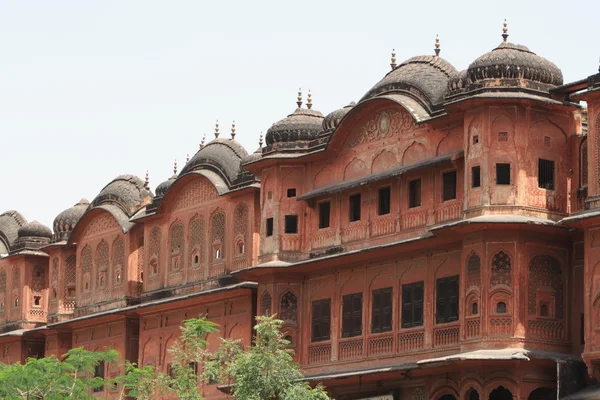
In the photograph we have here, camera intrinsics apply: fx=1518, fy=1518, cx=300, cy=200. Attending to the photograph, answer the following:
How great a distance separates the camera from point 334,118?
36344mm

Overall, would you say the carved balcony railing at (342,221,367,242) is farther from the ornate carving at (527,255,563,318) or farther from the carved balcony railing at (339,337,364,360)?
the ornate carving at (527,255,563,318)

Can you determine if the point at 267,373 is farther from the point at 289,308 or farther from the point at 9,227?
the point at 9,227

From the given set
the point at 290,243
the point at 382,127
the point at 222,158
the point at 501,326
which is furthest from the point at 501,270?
the point at 222,158

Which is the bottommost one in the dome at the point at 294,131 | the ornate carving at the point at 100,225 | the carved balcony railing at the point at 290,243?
the carved balcony railing at the point at 290,243

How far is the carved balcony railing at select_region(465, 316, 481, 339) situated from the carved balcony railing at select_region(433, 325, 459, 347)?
70cm

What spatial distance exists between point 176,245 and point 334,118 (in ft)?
25.9

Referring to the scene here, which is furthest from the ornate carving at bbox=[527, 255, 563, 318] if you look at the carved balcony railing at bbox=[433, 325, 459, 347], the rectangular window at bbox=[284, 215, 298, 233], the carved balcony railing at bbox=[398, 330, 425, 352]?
the rectangular window at bbox=[284, 215, 298, 233]

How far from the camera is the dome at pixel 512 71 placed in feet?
103

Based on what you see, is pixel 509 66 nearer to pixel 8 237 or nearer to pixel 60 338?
pixel 60 338

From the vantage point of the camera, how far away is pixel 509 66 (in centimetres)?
3144

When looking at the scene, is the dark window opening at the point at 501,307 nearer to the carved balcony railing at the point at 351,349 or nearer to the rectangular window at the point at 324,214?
the carved balcony railing at the point at 351,349

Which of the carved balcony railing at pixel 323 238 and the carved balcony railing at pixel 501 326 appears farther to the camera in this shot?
the carved balcony railing at pixel 323 238

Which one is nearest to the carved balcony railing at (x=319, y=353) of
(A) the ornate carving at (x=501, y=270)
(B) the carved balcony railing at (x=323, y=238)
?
(B) the carved balcony railing at (x=323, y=238)

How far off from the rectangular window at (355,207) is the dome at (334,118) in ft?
6.27
